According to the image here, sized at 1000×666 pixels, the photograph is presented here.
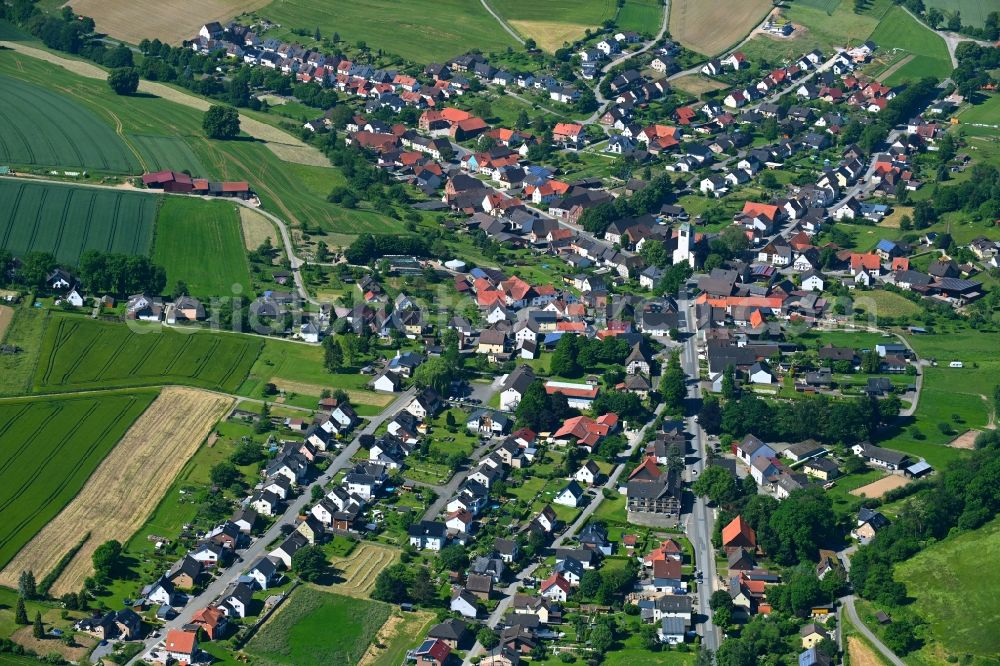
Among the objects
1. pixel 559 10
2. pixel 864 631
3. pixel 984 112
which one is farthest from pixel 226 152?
pixel 864 631

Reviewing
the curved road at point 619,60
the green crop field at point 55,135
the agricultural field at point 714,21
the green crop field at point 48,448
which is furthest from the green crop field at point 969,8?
the green crop field at point 48,448

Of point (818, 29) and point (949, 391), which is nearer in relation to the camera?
point (949, 391)

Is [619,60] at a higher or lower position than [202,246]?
higher

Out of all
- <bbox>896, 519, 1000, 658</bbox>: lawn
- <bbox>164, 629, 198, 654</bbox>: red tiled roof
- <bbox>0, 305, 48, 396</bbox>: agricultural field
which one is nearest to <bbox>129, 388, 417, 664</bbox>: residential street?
<bbox>164, 629, 198, 654</bbox>: red tiled roof

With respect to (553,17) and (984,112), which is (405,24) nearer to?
(553,17)

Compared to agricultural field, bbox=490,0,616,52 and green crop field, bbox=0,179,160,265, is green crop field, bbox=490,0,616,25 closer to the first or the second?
agricultural field, bbox=490,0,616,52
